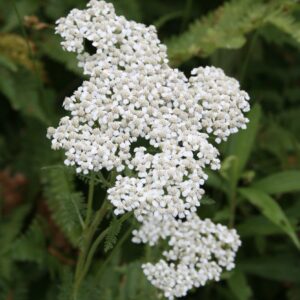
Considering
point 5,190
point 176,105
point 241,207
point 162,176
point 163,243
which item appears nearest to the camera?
point 162,176

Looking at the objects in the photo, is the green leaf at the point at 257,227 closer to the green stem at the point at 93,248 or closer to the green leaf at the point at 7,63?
the green stem at the point at 93,248

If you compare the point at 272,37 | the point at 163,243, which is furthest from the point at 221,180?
the point at 272,37

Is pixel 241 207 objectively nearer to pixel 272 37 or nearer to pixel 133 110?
pixel 272 37

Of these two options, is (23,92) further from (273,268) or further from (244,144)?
(273,268)

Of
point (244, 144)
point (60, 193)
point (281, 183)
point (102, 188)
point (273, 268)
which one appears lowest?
point (273, 268)

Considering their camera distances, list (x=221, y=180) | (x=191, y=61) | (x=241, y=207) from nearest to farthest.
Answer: (x=221, y=180) → (x=241, y=207) → (x=191, y=61)

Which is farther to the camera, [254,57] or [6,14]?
[254,57]

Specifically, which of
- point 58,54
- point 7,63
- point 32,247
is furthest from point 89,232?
point 58,54
